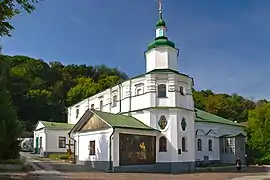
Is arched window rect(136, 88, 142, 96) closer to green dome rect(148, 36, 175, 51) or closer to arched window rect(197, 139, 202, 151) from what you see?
green dome rect(148, 36, 175, 51)

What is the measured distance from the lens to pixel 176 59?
127ft

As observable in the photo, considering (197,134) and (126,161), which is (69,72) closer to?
(197,134)

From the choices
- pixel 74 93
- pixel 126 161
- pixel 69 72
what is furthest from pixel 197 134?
pixel 69 72

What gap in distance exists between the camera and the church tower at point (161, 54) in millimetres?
37844

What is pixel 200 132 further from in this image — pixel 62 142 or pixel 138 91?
pixel 62 142

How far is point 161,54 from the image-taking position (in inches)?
1495

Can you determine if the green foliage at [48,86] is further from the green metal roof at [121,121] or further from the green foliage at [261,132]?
the green foliage at [261,132]

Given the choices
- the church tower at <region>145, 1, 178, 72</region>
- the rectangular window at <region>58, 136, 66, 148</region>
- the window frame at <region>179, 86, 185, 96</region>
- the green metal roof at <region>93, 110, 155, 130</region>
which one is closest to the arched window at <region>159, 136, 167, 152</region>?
the green metal roof at <region>93, 110, 155, 130</region>

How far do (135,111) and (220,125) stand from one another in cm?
1450

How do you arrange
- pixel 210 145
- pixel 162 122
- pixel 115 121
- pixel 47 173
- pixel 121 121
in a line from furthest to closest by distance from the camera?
1. pixel 210 145
2. pixel 162 122
3. pixel 121 121
4. pixel 115 121
5. pixel 47 173

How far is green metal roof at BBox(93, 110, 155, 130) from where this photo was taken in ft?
103

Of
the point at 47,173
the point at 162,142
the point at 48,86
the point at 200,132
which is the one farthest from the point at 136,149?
the point at 48,86

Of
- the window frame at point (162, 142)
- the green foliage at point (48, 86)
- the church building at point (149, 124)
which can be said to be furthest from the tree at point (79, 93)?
A: the window frame at point (162, 142)

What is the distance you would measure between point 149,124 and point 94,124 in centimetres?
524
